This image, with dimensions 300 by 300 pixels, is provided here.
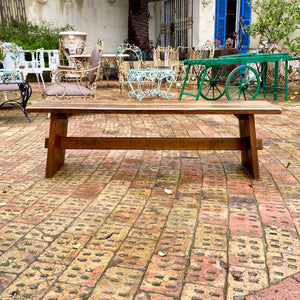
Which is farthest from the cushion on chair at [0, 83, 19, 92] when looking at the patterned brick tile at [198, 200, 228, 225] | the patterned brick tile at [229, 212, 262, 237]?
the patterned brick tile at [229, 212, 262, 237]

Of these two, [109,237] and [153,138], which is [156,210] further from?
[153,138]

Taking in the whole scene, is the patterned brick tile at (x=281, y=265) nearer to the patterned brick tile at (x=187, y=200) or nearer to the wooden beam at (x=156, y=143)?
the patterned brick tile at (x=187, y=200)

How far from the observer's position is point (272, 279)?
1733mm

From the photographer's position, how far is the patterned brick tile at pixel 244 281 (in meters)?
1.65

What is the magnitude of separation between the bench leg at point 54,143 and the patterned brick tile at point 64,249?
1.07 metres

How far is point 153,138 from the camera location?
3045mm

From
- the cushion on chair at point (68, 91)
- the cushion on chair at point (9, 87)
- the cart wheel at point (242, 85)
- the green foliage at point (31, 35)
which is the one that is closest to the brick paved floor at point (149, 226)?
the cushion on chair at point (68, 91)

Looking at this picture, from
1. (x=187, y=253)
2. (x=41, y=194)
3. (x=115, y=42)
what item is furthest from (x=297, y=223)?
(x=115, y=42)

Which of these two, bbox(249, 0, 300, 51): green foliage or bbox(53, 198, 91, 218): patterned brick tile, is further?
bbox(249, 0, 300, 51): green foliage

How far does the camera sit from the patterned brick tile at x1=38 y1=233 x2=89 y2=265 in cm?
190

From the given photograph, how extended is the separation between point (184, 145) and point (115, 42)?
35.2ft

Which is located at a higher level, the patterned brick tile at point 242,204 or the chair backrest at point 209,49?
the chair backrest at point 209,49

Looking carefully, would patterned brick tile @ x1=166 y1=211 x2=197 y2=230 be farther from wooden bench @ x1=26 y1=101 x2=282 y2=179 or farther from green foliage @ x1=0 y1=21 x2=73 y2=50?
green foliage @ x1=0 y1=21 x2=73 y2=50

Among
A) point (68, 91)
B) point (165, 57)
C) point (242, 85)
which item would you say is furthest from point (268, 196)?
point (165, 57)
